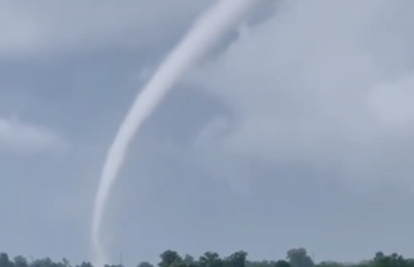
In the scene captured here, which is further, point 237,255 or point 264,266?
point 264,266

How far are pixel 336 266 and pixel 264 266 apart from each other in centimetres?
1221

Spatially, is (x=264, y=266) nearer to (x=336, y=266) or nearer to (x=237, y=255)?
(x=336, y=266)

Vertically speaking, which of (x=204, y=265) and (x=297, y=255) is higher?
(x=297, y=255)

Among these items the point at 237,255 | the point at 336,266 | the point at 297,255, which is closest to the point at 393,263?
the point at 237,255

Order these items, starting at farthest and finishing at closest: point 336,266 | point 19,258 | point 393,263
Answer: point 19,258 → point 336,266 → point 393,263

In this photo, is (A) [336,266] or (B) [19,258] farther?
(B) [19,258]

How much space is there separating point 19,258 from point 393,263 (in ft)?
299

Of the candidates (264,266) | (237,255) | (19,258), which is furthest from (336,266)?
(19,258)

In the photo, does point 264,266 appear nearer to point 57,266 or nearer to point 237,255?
point 237,255

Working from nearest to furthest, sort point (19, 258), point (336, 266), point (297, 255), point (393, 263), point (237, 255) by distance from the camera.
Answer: point (393, 263) < point (237, 255) < point (336, 266) < point (19, 258) < point (297, 255)

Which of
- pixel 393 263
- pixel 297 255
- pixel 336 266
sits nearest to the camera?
pixel 393 263

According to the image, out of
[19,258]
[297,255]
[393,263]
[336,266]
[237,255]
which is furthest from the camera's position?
[297,255]

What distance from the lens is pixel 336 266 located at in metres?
148

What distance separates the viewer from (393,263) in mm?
105125
